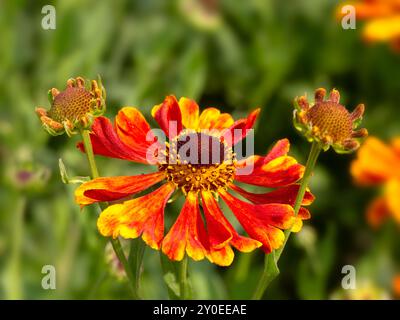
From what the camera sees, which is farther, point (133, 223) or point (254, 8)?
point (254, 8)

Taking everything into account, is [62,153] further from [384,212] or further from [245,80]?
[384,212]

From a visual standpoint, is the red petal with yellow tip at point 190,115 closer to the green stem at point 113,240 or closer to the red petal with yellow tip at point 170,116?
the red petal with yellow tip at point 170,116

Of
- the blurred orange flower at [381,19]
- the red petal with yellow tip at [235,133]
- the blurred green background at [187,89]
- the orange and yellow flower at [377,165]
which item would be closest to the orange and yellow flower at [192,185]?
the red petal with yellow tip at [235,133]

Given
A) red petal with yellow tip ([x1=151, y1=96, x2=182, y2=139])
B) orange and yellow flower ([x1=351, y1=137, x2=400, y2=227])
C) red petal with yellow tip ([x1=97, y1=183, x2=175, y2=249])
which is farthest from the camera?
orange and yellow flower ([x1=351, y1=137, x2=400, y2=227])

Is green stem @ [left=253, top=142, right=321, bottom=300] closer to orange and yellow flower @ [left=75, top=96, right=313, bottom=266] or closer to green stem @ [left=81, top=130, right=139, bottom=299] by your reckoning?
orange and yellow flower @ [left=75, top=96, right=313, bottom=266]

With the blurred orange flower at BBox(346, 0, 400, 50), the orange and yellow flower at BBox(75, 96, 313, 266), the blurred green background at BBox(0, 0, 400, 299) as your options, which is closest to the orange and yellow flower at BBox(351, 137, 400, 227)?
the blurred green background at BBox(0, 0, 400, 299)

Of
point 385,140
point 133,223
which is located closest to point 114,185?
point 133,223
